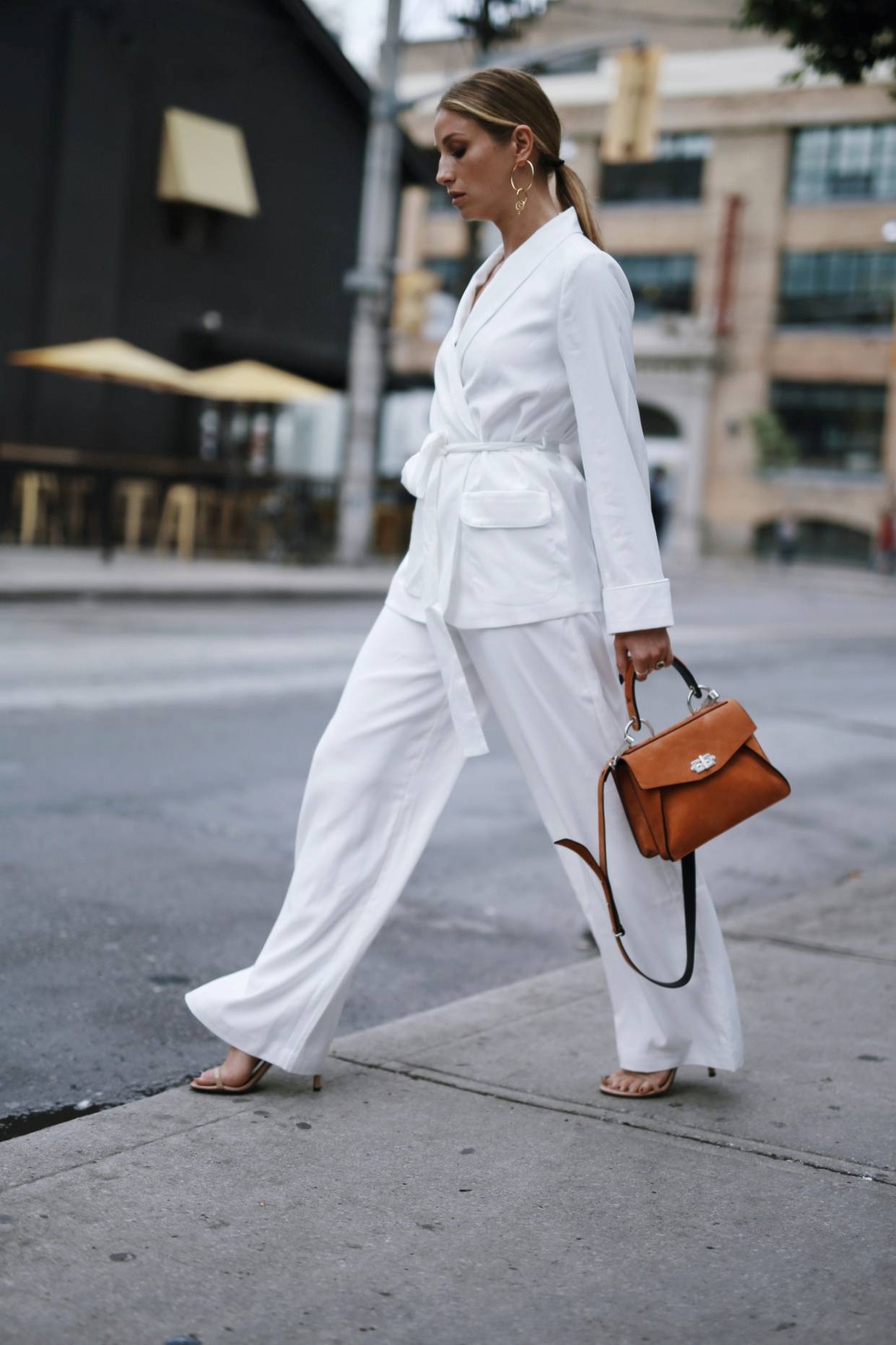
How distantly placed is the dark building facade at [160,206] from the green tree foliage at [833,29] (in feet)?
57.8

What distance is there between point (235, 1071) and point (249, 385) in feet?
63.7

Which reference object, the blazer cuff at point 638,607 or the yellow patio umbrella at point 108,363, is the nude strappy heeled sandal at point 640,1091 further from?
the yellow patio umbrella at point 108,363

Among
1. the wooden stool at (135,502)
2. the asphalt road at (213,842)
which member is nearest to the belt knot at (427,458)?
the asphalt road at (213,842)

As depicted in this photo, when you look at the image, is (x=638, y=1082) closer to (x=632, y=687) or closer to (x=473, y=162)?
(x=632, y=687)

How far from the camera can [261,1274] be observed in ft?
7.84

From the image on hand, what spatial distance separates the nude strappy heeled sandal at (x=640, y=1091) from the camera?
3.26m

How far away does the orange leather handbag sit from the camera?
305 cm

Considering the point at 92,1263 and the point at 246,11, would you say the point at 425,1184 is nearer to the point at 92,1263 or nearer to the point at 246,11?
the point at 92,1263

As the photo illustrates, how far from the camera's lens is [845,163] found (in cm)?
4522

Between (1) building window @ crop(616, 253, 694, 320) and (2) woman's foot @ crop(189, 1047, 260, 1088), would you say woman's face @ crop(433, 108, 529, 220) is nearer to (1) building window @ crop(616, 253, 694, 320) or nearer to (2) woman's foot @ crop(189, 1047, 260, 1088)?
(2) woman's foot @ crop(189, 1047, 260, 1088)

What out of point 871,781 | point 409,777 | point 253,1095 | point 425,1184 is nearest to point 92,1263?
point 425,1184

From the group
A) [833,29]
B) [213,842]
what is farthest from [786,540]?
[213,842]

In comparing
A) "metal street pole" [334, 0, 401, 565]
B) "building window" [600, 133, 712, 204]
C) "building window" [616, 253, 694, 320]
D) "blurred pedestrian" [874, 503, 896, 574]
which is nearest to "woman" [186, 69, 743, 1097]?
"metal street pole" [334, 0, 401, 565]

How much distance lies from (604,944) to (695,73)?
47.7m
